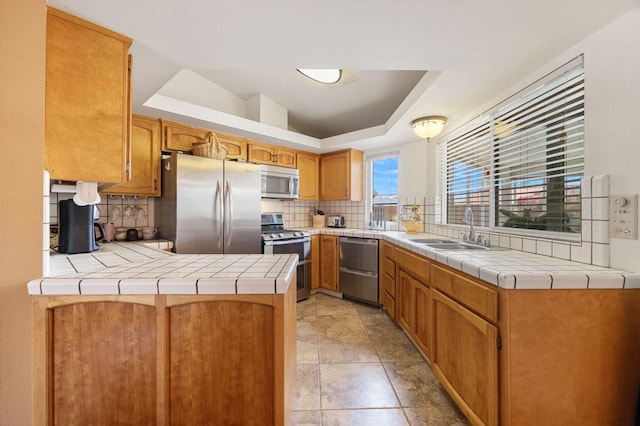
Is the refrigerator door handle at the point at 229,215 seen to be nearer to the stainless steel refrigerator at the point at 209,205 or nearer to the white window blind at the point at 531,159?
the stainless steel refrigerator at the point at 209,205

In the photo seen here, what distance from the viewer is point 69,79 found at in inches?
45.8

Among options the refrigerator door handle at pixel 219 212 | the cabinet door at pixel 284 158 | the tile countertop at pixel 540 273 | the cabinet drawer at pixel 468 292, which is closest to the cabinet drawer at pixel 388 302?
the cabinet drawer at pixel 468 292

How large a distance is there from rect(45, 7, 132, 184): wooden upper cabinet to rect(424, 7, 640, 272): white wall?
95.0 inches

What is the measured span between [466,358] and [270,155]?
2875 millimetres

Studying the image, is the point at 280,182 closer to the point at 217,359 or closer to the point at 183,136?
the point at 183,136

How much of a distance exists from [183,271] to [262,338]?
1.42 feet

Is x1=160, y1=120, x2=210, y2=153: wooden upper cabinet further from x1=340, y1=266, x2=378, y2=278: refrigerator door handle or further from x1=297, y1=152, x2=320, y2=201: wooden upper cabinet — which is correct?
x1=340, y1=266, x2=378, y2=278: refrigerator door handle

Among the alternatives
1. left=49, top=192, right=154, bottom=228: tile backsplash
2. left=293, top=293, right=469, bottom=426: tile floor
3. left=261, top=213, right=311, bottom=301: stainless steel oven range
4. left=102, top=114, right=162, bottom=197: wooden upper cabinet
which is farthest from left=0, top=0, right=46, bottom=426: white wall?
left=261, top=213, right=311, bottom=301: stainless steel oven range

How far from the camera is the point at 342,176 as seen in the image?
3689 millimetres

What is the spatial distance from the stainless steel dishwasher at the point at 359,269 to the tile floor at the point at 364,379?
0.43m

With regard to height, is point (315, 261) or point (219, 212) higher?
point (219, 212)

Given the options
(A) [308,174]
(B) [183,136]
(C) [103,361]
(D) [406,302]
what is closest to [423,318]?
(D) [406,302]

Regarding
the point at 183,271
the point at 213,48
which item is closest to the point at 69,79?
the point at 213,48

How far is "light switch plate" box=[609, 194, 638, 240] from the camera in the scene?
1.12 metres
